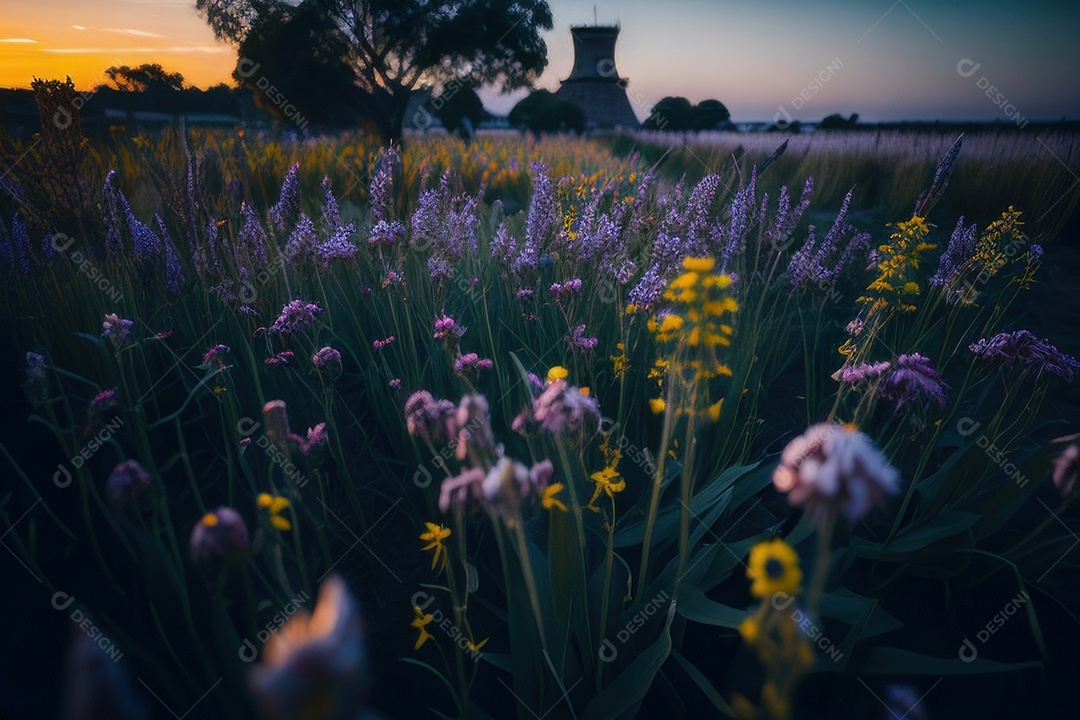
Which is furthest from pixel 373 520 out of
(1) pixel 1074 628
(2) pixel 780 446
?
(1) pixel 1074 628

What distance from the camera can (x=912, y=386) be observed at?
1.60 m

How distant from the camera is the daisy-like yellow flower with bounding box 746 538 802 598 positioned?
1.83ft

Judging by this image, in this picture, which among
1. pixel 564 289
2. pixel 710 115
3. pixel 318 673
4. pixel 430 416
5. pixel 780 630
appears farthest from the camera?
pixel 710 115

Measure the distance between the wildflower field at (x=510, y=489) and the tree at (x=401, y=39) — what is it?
12.6 metres

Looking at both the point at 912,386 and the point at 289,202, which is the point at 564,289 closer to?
the point at 912,386

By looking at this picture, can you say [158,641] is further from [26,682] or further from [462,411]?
[462,411]

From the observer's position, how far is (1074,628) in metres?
1.72

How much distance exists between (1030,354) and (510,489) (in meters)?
1.86

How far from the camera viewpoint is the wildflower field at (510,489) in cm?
112

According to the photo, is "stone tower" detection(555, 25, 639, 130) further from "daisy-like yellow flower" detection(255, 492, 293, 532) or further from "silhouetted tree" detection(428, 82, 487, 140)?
"daisy-like yellow flower" detection(255, 492, 293, 532)

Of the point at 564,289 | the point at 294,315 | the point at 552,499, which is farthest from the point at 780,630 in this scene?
the point at 294,315

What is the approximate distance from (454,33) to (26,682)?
1715cm

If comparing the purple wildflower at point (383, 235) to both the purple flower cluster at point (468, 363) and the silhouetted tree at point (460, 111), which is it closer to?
the purple flower cluster at point (468, 363)

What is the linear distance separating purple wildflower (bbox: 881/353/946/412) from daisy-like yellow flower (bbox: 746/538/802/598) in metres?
1.19
